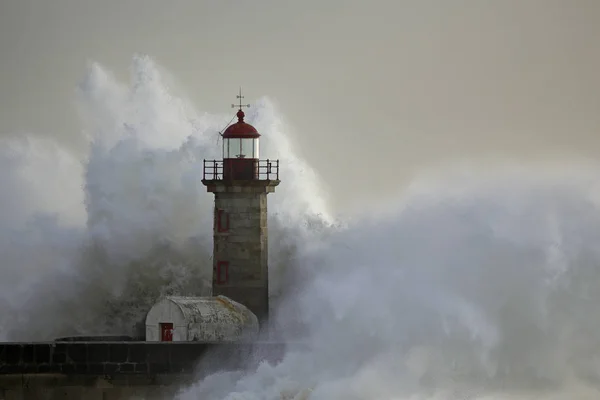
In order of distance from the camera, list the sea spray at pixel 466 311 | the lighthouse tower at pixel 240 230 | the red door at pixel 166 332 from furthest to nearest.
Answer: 1. the lighthouse tower at pixel 240 230
2. the red door at pixel 166 332
3. the sea spray at pixel 466 311

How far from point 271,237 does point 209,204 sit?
1.84m

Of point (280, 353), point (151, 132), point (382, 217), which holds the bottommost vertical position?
point (280, 353)

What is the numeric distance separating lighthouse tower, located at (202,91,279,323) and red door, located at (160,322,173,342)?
5.15ft

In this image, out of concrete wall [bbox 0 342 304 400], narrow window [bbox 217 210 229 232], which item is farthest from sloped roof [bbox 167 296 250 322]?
concrete wall [bbox 0 342 304 400]

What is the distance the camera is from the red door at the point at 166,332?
28344 mm

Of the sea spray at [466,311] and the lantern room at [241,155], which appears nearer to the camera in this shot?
the sea spray at [466,311]

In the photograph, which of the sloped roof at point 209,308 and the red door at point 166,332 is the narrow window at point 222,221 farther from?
the red door at point 166,332

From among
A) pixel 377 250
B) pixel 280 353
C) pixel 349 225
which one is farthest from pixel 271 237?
pixel 280 353

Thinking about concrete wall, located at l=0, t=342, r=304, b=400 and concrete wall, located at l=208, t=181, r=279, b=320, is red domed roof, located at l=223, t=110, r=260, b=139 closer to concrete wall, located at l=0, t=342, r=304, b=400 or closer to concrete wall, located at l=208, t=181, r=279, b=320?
concrete wall, located at l=208, t=181, r=279, b=320

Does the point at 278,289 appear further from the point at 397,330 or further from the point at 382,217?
the point at 397,330

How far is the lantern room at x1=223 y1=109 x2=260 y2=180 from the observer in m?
29.9

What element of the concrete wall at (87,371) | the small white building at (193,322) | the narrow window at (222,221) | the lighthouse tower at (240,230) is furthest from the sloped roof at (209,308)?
the concrete wall at (87,371)

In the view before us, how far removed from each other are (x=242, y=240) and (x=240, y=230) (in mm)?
138

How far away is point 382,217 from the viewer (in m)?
30.6
